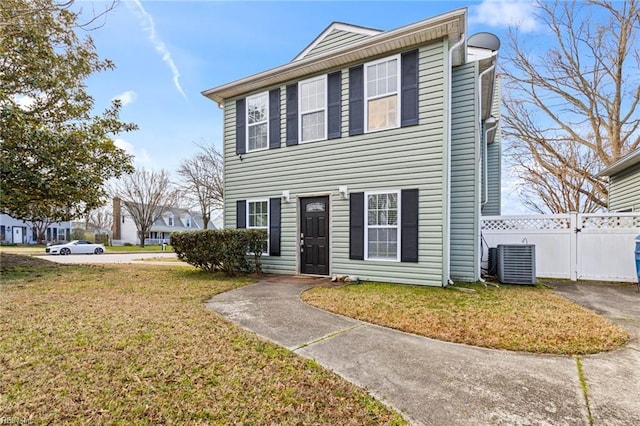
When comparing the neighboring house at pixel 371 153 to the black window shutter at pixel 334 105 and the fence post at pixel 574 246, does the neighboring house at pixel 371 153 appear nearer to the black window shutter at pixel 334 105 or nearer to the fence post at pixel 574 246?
the black window shutter at pixel 334 105

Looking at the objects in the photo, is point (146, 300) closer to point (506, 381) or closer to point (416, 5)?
point (506, 381)

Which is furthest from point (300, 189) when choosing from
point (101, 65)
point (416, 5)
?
point (101, 65)

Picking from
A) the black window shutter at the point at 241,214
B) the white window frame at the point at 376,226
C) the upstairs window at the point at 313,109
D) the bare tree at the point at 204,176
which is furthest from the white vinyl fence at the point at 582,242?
the bare tree at the point at 204,176

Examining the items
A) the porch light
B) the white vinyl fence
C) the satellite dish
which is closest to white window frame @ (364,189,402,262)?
the porch light

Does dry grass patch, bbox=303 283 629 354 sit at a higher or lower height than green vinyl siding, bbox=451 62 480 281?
lower

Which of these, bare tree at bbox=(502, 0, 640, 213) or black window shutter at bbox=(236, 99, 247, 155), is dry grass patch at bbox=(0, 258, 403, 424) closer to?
black window shutter at bbox=(236, 99, 247, 155)

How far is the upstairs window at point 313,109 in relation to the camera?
7.63 metres

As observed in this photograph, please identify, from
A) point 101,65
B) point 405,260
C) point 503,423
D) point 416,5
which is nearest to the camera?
point 503,423

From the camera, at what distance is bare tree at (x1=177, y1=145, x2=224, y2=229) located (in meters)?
22.8

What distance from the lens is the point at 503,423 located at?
1.99m

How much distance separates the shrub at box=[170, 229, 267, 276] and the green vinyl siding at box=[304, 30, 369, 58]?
15.9 ft

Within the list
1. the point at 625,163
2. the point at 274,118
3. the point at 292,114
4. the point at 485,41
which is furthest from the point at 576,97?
the point at 274,118

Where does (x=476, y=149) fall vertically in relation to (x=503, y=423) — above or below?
above

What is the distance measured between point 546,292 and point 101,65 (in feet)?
44.6
